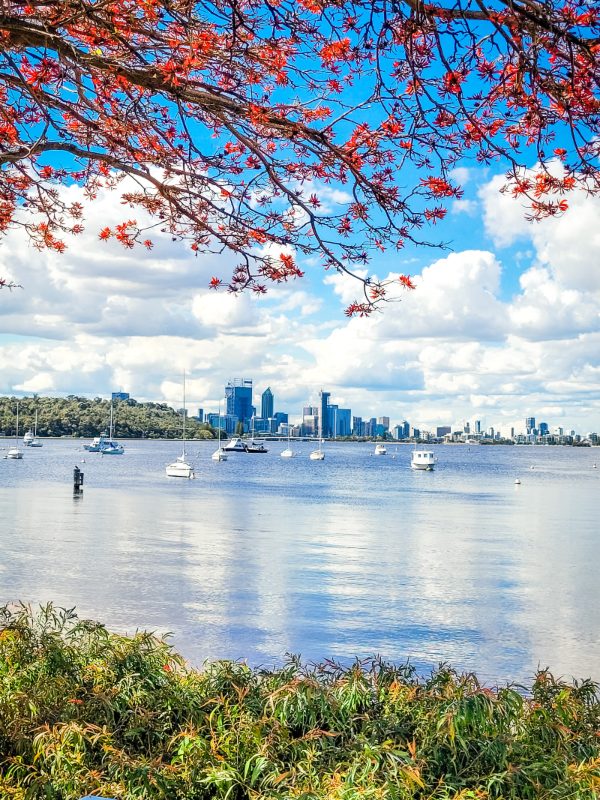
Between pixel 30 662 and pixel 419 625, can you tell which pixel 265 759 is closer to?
pixel 30 662

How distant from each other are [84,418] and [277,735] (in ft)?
466

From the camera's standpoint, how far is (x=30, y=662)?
659 cm

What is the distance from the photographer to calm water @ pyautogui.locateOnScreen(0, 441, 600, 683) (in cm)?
1164

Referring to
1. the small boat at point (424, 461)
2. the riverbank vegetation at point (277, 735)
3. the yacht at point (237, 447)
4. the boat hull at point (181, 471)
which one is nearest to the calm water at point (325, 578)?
the riverbank vegetation at point (277, 735)

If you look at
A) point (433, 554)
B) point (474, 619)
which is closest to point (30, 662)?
point (474, 619)

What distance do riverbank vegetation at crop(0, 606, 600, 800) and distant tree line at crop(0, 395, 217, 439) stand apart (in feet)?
453

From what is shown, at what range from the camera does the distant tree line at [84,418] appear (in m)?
143

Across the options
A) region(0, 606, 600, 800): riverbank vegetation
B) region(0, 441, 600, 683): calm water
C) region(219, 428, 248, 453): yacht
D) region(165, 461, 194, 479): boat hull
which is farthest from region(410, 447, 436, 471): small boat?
region(0, 606, 600, 800): riverbank vegetation

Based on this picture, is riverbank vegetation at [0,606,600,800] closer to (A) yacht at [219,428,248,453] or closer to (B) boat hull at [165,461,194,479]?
(B) boat hull at [165,461,194,479]

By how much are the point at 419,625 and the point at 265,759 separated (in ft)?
30.0

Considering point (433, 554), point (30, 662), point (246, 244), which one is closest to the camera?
point (30, 662)

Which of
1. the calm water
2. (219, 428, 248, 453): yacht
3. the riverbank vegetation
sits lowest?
(219, 428, 248, 453): yacht

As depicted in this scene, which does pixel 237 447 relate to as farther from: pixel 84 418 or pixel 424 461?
pixel 424 461

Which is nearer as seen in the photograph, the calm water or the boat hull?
the calm water
